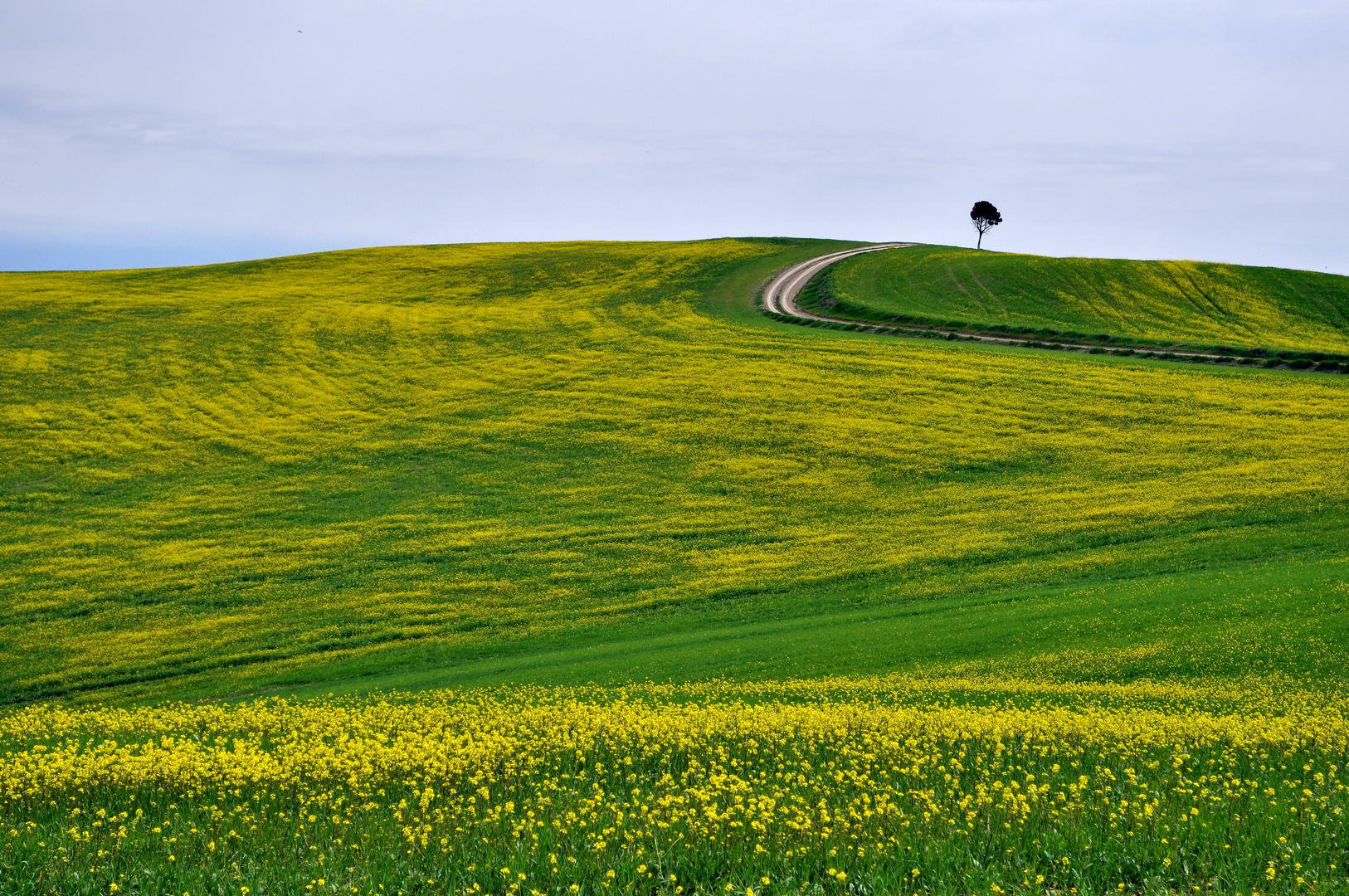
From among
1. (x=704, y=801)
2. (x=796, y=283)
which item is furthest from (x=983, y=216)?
(x=704, y=801)

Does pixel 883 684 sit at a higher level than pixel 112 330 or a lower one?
lower

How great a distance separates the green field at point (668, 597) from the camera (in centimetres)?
860

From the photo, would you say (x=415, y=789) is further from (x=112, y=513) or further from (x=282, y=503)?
(x=112, y=513)

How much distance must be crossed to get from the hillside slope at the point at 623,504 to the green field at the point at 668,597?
0.20m

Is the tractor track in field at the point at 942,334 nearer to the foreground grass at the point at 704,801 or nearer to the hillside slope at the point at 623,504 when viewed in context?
the hillside slope at the point at 623,504

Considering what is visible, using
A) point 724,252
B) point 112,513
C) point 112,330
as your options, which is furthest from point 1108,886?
point 724,252

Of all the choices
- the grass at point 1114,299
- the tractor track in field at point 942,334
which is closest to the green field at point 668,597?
the grass at point 1114,299

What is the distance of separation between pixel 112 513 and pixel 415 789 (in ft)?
91.8

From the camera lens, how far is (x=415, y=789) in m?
10.0

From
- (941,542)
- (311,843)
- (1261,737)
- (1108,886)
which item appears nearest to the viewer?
(1108,886)

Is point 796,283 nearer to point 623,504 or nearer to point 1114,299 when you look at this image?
point 1114,299

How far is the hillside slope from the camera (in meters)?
21.6

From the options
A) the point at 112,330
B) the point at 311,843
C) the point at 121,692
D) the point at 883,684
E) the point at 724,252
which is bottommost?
the point at 121,692

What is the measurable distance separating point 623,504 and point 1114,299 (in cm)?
4463
